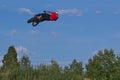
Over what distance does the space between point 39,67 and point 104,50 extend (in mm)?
33339

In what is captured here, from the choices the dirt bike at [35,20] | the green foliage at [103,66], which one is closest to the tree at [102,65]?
the green foliage at [103,66]

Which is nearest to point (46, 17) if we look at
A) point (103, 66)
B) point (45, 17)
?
point (45, 17)

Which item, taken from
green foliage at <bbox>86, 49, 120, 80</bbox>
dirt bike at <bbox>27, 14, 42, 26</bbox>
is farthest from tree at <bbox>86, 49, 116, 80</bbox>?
dirt bike at <bbox>27, 14, 42, 26</bbox>

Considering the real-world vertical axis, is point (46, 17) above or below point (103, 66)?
below

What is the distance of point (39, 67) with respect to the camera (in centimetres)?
2967

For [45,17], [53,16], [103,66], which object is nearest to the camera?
[53,16]

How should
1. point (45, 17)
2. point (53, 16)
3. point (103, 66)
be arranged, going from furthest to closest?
point (103, 66) < point (45, 17) < point (53, 16)

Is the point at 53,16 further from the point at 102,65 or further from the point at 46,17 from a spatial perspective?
the point at 102,65

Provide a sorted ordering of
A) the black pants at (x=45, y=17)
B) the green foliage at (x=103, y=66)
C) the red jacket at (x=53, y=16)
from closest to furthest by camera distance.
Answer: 1. the red jacket at (x=53, y=16)
2. the black pants at (x=45, y=17)
3. the green foliage at (x=103, y=66)

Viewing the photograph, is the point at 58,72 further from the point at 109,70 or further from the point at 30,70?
the point at 109,70

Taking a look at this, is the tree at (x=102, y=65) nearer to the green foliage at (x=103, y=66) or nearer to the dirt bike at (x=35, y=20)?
the green foliage at (x=103, y=66)

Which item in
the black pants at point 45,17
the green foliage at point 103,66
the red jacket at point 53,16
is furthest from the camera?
the green foliage at point 103,66

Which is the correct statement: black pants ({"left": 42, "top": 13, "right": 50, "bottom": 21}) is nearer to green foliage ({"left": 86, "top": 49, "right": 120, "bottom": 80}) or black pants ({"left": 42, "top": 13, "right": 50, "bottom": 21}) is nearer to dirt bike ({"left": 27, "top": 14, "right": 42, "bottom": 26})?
dirt bike ({"left": 27, "top": 14, "right": 42, "bottom": 26})

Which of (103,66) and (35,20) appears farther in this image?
(103,66)
